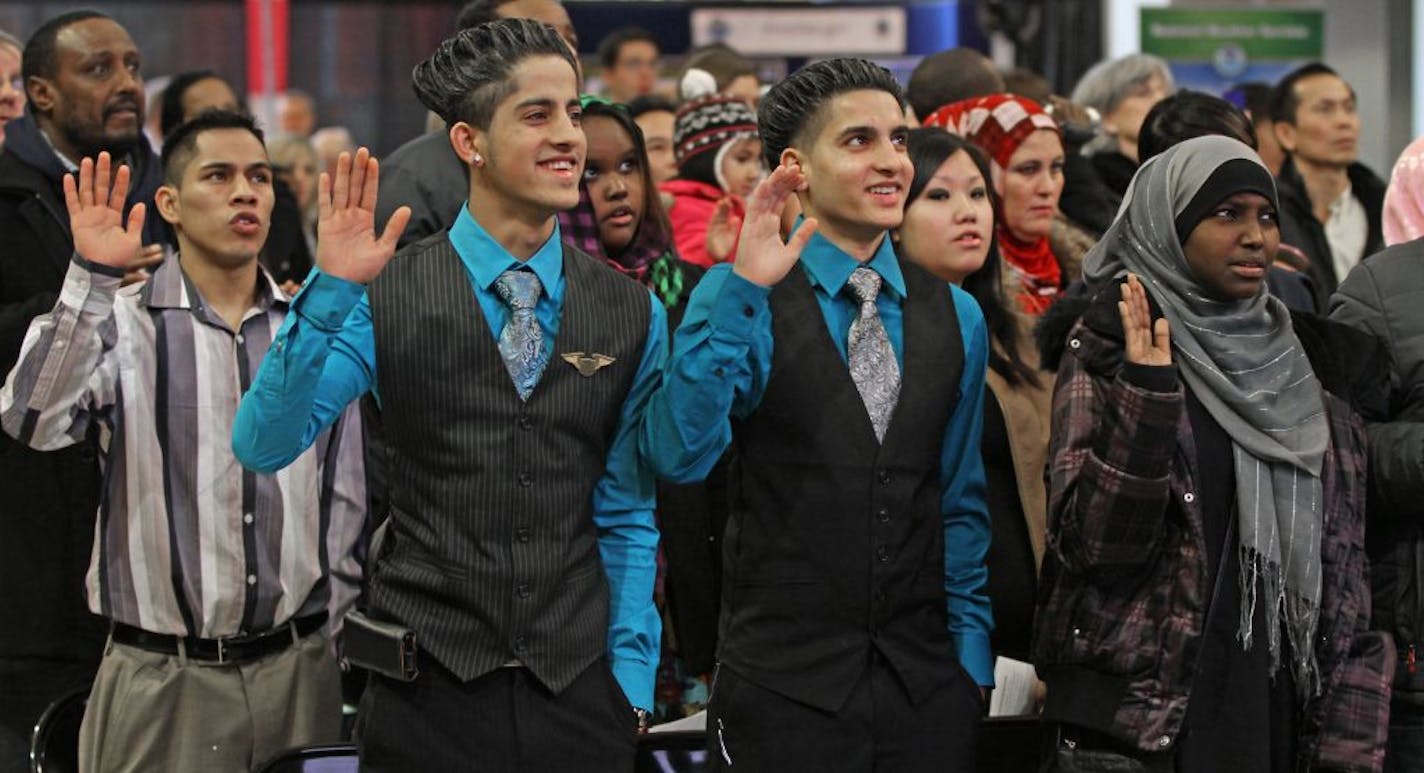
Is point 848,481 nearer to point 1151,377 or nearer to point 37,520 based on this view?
point 1151,377

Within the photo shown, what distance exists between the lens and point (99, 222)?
3.45 metres

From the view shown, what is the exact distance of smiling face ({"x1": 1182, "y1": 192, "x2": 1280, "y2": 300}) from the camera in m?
3.36

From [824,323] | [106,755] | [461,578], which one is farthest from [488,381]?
[106,755]

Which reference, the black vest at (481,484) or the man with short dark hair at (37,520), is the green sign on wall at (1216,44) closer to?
the man with short dark hair at (37,520)

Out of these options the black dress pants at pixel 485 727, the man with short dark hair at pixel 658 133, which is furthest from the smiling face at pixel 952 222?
the man with short dark hair at pixel 658 133

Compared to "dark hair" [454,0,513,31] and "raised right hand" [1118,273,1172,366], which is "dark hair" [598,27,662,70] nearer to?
"dark hair" [454,0,513,31]

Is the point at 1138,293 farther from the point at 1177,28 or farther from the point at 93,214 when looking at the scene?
the point at 1177,28

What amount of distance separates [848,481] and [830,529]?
0.08 m

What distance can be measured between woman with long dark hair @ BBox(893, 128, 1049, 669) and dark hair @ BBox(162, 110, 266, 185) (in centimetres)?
139

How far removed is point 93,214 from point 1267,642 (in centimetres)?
218

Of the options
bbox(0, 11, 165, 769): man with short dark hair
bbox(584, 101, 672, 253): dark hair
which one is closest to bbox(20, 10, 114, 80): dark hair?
bbox(0, 11, 165, 769): man with short dark hair

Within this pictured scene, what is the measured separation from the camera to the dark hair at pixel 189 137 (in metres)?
3.93

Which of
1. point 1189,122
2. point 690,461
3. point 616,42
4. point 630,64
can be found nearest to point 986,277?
point 1189,122

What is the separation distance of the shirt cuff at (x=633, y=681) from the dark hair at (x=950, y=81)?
9.05ft
